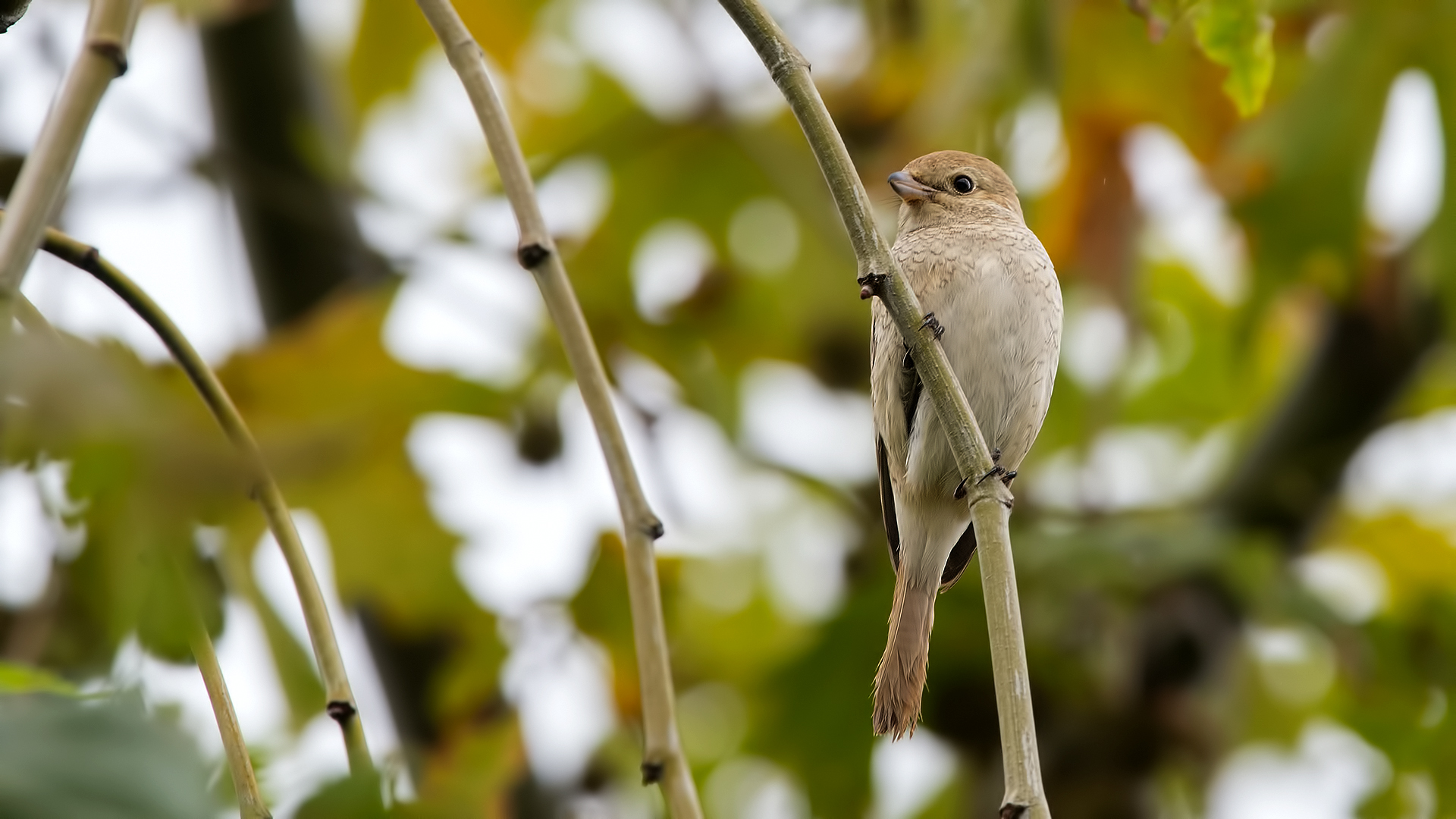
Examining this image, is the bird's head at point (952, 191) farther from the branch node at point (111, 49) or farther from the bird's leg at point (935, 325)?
the branch node at point (111, 49)

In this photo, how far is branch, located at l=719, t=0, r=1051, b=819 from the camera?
1.65m

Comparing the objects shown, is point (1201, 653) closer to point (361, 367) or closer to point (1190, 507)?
point (1190, 507)

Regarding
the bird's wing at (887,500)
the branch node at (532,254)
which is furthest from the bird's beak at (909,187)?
the branch node at (532,254)

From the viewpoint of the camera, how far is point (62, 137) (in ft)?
4.73

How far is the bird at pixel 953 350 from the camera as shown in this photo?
133 inches

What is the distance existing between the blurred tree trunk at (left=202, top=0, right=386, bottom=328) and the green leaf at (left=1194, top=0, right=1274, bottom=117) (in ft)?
12.8

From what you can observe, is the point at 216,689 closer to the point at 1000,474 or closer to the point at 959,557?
the point at 1000,474

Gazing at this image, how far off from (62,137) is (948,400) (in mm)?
1026

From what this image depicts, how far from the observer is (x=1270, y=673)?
21.6 feet

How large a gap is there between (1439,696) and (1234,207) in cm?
190

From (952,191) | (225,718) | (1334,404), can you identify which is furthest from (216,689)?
(1334,404)

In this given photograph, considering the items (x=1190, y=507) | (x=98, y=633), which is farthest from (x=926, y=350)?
(x=1190, y=507)

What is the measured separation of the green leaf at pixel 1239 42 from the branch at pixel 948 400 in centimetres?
89

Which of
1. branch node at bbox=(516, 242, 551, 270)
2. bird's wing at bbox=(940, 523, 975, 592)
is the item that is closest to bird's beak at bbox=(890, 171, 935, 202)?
bird's wing at bbox=(940, 523, 975, 592)
